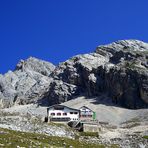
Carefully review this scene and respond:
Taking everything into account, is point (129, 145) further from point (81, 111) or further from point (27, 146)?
point (81, 111)

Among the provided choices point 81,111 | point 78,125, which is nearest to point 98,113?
point 81,111

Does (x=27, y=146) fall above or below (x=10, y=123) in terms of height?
below

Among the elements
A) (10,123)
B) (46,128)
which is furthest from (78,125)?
(10,123)

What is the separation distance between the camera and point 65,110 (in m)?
156

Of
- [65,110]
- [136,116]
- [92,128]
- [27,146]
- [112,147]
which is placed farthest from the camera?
[136,116]

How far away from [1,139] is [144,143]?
43.8 m

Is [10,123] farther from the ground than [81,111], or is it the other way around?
[81,111]

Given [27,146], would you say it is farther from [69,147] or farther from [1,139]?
[69,147]

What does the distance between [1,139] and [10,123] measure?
3045 centimetres

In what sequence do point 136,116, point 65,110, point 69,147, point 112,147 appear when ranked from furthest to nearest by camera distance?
point 136,116, point 65,110, point 112,147, point 69,147

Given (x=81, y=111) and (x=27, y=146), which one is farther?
(x=81, y=111)

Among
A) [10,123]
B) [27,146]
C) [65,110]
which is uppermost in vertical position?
[65,110]

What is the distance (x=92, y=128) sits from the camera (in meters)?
112

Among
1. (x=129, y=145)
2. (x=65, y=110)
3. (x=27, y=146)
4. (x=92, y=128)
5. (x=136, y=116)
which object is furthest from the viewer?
(x=136, y=116)
